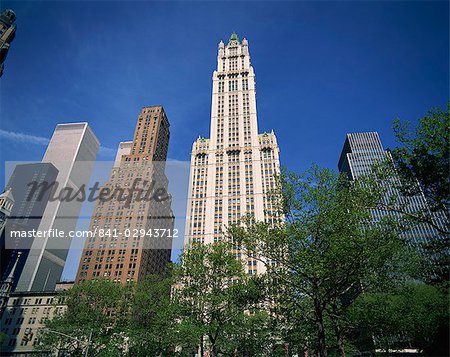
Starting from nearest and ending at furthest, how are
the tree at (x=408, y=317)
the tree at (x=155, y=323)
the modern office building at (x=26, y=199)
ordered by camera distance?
the tree at (x=408, y=317) → the tree at (x=155, y=323) → the modern office building at (x=26, y=199)

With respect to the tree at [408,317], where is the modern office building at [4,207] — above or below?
above

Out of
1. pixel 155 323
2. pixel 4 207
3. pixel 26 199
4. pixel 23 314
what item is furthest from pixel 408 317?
pixel 26 199

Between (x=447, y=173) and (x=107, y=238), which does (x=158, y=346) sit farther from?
(x=107, y=238)

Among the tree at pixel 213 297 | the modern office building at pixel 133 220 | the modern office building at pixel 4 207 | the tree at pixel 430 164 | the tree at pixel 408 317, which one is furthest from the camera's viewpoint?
the modern office building at pixel 133 220

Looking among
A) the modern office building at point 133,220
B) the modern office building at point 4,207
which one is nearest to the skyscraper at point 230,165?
the modern office building at point 133,220

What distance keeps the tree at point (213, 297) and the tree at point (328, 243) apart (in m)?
8.01

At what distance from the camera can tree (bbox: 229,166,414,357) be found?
19781 mm

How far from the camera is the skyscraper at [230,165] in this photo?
89250 millimetres

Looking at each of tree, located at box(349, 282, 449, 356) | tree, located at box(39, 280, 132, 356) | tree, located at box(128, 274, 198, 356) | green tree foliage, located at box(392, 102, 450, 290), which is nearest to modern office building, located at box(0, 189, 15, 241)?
tree, located at box(39, 280, 132, 356)

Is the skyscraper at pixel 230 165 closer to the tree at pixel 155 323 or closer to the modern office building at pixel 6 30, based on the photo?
the tree at pixel 155 323

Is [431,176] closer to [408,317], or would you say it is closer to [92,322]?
[408,317]

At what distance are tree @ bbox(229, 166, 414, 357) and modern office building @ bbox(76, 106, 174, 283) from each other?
85.6 metres

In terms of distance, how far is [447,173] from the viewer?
57.8 ft

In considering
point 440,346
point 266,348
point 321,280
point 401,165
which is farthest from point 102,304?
point 440,346
